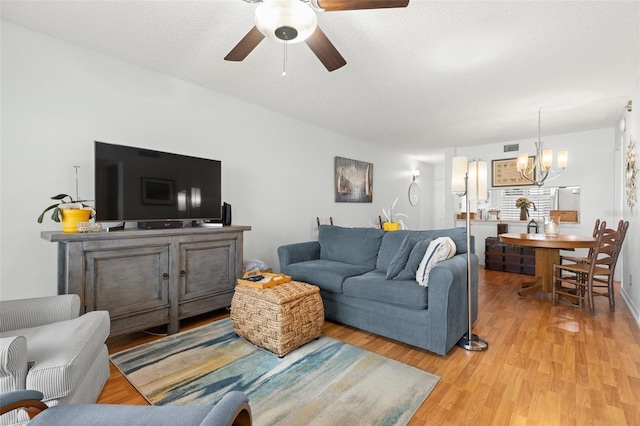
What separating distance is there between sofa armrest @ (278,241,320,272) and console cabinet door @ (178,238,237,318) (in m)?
0.56

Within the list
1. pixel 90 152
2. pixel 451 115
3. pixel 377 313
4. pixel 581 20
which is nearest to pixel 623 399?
pixel 377 313

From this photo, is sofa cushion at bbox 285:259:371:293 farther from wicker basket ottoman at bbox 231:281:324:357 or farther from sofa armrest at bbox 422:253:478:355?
sofa armrest at bbox 422:253:478:355

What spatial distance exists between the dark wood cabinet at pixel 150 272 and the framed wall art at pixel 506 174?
17.8 ft

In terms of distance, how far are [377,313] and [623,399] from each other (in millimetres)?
1577

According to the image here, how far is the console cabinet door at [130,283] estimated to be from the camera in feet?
7.47

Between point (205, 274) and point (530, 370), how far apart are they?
2800 mm

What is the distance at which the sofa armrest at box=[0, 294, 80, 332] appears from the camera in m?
1.71

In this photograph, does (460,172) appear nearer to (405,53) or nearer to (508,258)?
(405,53)

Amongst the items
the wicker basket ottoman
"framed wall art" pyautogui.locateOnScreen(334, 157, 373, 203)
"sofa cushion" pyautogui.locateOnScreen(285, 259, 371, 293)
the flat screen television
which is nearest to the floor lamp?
"sofa cushion" pyautogui.locateOnScreen(285, 259, 371, 293)

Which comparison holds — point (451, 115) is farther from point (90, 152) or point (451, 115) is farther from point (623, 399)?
point (90, 152)

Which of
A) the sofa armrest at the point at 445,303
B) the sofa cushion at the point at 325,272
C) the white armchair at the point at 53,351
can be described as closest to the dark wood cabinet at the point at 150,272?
the white armchair at the point at 53,351

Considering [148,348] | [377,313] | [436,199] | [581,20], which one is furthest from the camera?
[436,199]

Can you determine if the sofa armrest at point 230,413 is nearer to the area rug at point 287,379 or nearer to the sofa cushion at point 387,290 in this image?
the area rug at point 287,379

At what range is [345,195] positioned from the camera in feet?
18.3
